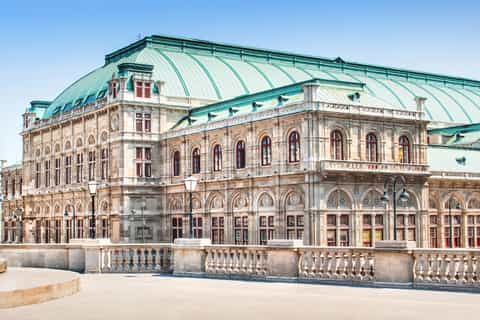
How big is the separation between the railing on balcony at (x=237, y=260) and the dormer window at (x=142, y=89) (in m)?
46.4

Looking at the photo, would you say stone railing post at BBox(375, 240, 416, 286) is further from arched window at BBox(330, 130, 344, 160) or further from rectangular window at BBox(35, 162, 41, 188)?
rectangular window at BBox(35, 162, 41, 188)

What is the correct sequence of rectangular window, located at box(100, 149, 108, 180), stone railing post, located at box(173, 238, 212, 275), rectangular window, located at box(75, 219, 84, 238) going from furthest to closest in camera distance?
rectangular window, located at box(75, 219, 84, 238)
rectangular window, located at box(100, 149, 108, 180)
stone railing post, located at box(173, 238, 212, 275)

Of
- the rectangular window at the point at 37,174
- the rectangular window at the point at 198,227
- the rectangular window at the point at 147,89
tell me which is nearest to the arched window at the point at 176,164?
the rectangular window at the point at 198,227

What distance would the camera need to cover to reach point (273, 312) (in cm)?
1972

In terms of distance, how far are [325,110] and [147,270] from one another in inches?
A: 1080

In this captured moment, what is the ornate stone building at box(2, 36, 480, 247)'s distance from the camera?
200ft

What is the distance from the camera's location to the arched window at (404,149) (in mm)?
64812

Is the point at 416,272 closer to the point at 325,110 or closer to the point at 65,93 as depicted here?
the point at 325,110

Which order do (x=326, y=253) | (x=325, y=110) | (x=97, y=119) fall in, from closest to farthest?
(x=326, y=253), (x=325, y=110), (x=97, y=119)

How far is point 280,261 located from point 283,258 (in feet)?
0.57

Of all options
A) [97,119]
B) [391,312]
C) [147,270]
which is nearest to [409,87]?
[97,119]

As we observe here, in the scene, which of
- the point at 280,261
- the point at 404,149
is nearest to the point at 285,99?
the point at 404,149

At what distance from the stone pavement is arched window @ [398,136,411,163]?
1529 inches

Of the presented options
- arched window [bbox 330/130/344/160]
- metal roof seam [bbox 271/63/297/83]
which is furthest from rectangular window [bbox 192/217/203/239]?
metal roof seam [bbox 271/63/297/83]
